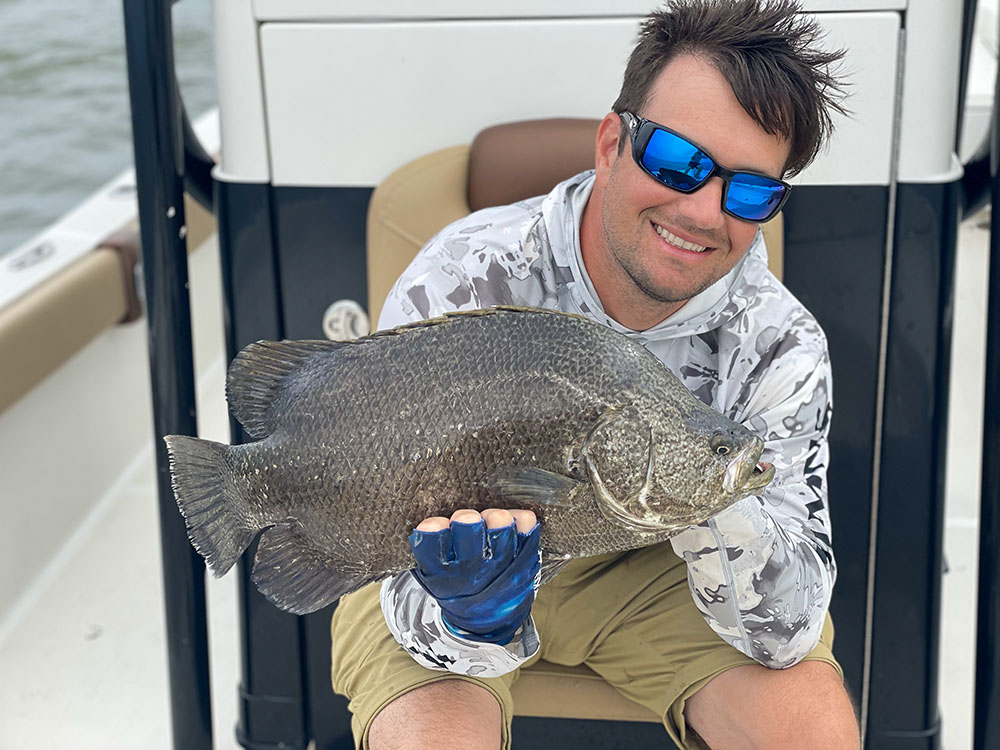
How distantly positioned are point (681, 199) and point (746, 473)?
0.31m

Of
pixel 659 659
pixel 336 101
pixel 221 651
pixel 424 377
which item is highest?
pixel 336 101

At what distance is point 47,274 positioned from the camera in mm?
2621

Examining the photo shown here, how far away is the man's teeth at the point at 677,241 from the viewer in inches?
47.9

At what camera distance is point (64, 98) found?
32.2 ft

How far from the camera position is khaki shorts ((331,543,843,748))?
139cm

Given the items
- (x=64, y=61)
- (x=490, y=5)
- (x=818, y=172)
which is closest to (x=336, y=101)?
(x=490, y=5)

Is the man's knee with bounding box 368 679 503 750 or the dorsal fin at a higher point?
the dorsal fin

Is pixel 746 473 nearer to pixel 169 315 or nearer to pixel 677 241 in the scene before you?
pixel 677 241

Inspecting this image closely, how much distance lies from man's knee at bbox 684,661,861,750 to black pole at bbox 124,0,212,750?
0.79 metres

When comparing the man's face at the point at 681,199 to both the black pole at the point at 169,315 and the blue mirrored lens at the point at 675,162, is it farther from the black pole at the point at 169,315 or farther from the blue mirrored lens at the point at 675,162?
the black pole at the point at 169,315

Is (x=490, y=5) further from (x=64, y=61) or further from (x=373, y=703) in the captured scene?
(x=64, y=61)

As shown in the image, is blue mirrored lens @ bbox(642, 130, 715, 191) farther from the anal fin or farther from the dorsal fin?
the anal fin

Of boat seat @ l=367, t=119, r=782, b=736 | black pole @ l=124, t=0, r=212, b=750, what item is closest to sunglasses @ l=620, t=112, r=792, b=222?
boat seat @ l=367, t=119, r=782, b=736

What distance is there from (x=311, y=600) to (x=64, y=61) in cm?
1030
